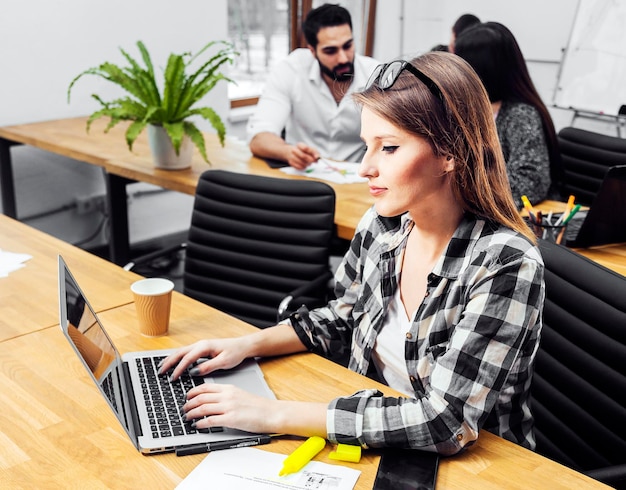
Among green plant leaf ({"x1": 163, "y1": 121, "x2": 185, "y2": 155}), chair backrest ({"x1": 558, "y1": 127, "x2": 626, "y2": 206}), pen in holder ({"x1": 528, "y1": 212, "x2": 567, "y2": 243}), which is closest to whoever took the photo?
pen in holder ({"x1": 528, "y1": 212, "x2": 567, "y2": 243})

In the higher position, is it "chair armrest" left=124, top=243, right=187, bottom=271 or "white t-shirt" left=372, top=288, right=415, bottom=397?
"white t-shirt" left=372, top=288, right=415, bottom=397

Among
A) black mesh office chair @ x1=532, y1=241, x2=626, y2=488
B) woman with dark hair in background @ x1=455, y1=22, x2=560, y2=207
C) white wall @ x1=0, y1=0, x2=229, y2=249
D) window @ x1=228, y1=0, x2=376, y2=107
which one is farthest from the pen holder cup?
window @ x1=228, y1=0, x2=376, y2=107

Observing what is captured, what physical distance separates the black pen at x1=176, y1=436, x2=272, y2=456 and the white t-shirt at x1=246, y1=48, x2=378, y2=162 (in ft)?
6.85

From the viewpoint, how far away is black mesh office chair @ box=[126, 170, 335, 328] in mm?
1925

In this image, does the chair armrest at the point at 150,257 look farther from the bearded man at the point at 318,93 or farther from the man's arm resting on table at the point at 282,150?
the bearded man at the point at 318,93

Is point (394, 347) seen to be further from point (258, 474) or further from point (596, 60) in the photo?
point (596, 60)

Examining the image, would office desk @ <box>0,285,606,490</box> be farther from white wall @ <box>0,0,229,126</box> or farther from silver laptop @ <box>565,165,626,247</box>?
white wall @ <box>0,0,229,126</box>

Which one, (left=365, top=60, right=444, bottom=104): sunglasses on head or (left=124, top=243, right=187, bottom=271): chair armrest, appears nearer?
(left=365, top=60, right=444, bottom=104): sunglasses on head

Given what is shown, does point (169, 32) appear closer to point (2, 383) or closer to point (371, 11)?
point (371, 11)

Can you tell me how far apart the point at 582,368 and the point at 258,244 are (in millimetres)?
1020

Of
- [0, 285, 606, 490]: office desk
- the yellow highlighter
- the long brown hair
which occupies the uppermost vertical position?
the long brown hair

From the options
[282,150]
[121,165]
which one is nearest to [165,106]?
[121,165]

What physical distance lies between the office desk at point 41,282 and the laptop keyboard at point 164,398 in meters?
0.32

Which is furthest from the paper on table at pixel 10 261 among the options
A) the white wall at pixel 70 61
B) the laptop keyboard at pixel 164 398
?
the white wall at pixel 70 61
